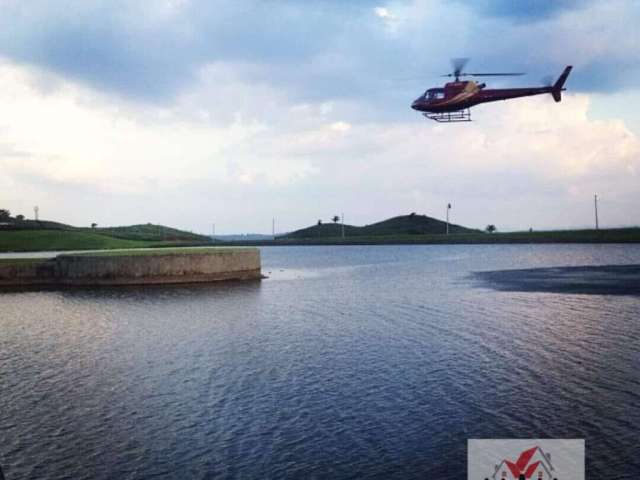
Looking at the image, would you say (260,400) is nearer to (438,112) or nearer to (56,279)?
(56,279)

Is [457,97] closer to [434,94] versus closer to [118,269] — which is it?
[434,94]

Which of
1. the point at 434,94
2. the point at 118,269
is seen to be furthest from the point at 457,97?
the point at 118,269

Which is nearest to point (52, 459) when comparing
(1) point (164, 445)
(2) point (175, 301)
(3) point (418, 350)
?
(1) point (164, 445)

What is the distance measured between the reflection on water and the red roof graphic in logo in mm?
1072

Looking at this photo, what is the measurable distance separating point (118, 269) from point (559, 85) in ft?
156

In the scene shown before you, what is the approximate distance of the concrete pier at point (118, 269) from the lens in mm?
52344

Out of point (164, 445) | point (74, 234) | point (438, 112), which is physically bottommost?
point (164, 445)

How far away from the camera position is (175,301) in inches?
1658

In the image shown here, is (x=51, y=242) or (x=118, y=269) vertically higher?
(x=51, y=242)

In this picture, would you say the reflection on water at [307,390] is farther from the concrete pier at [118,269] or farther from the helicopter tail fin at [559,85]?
the helicopter tail fin at [559,85]

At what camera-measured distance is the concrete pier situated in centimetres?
5234

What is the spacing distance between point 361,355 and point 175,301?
2186 centimetres

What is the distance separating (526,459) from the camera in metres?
12.2

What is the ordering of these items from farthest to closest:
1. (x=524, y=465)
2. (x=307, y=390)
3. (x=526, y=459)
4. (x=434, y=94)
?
(x=434, y=94)
(x=307, y=390)
(x=526, y=459)
(x=524, y=465)
